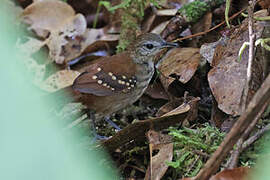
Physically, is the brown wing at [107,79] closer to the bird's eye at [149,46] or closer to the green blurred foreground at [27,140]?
the bird's eye at [149,46]

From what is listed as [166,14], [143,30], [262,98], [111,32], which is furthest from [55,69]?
[262,98]

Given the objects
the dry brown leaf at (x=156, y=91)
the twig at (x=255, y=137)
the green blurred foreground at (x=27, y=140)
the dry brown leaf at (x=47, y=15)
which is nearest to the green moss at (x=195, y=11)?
the dry brown leaf at (x=156, y=91)

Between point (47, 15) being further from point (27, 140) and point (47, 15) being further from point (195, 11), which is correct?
point (27, 140)

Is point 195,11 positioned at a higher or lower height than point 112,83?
higher

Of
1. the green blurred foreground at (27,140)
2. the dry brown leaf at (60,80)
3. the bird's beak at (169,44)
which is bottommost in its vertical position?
the dry brown leaf at (60,80)

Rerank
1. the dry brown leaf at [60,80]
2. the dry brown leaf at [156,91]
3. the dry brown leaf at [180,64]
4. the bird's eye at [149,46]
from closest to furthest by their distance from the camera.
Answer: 1. the dry brown leaf at [180,64]
2. the dry brown leaf at [156,91]
3. the bird's eye at [149,46]
4. the dry brown leaf at [60,80]

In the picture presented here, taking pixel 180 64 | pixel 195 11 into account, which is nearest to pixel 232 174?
pixel 180 64
